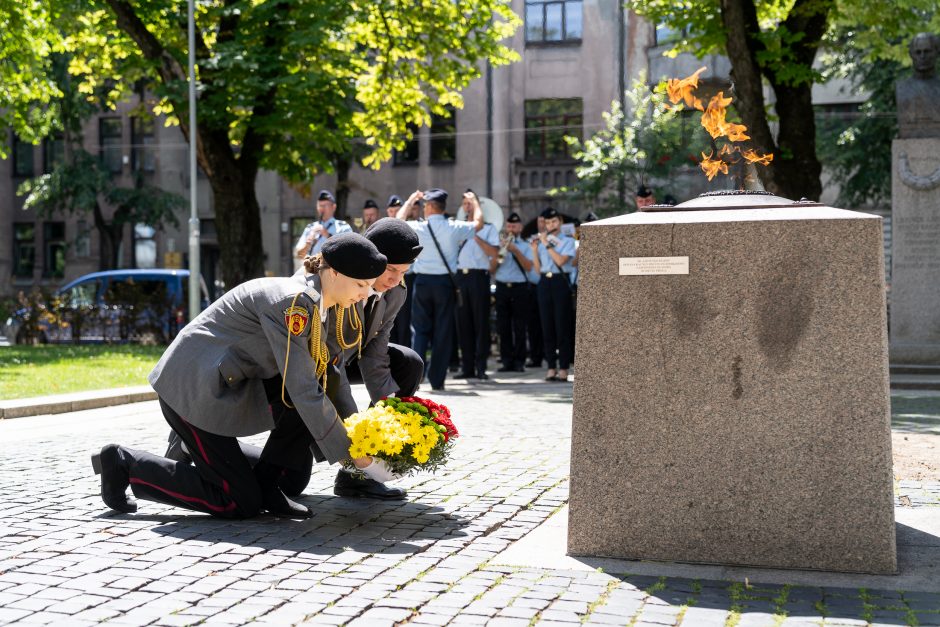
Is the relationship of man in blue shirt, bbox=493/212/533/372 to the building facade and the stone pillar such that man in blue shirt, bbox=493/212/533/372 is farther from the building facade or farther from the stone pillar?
the building facade

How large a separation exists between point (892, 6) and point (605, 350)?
19.3 m

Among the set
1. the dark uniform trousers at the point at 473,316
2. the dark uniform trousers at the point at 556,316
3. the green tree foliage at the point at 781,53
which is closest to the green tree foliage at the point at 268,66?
the green tree foliage at the point at 781,53

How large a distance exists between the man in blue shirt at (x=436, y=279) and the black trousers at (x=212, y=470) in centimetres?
791

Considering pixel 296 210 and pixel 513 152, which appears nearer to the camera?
pixel 513 152

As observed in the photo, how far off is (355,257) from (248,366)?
0.75 m

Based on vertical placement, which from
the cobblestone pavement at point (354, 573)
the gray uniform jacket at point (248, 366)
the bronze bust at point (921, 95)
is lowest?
the cobblestone pavement at point (354, 573)

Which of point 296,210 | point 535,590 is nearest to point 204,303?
point 296,210

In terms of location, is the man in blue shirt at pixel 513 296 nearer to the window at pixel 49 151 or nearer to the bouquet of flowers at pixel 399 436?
the bouquet of flowers at pixel 399 436

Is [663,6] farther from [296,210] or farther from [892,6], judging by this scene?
[296,210]

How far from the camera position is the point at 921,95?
59.4 ft

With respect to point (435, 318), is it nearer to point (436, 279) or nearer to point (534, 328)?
point (436, 279)

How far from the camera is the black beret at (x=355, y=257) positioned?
590cm

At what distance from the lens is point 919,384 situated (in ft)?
51.4

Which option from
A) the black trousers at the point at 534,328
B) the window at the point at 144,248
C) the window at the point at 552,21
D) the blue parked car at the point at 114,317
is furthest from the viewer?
the window at the point at 144,248
